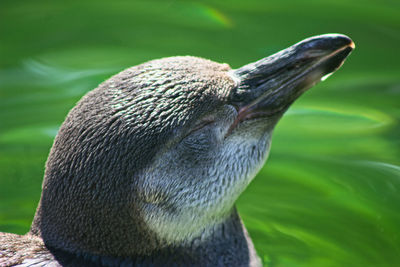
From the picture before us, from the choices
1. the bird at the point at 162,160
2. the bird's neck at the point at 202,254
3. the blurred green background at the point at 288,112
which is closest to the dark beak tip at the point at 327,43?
the bird at the point at 162,160

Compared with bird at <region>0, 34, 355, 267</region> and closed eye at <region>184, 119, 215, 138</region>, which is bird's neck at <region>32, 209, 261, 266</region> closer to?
bird at <region>0, 34, 355, 267</region>

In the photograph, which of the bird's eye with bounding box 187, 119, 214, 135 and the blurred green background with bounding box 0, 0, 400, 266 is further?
the blurred green background with bounding box 0, 0, 400, 266

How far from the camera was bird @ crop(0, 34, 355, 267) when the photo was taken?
3.54 metres

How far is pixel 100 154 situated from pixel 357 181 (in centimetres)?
228

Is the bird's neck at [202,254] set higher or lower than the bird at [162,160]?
lower

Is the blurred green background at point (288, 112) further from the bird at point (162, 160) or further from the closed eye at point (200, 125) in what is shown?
the closed eye at point (200, 125)

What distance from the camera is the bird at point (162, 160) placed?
3535 millimetres

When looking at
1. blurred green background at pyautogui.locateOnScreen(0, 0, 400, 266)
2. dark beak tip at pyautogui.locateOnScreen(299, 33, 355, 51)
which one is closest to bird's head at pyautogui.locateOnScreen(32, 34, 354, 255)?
dark beak tip at pyautogui.locateOnScreen(299, 33, 355, 51)

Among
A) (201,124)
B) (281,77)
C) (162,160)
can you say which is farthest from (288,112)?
(162,160)

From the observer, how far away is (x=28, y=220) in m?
4.87

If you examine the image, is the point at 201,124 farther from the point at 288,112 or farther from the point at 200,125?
the point at 288,112

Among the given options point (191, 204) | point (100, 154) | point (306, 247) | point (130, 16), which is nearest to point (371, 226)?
point (306, 247)

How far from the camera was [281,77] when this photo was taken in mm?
3904

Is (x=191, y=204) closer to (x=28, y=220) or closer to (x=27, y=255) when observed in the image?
(x=27, y=255)
